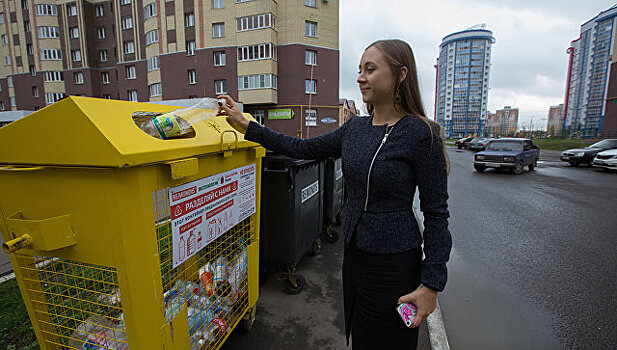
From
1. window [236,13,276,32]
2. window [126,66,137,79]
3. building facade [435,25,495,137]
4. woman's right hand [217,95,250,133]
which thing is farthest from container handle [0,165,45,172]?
building facade [435,25,495,137]

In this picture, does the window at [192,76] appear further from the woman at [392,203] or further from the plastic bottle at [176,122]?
the woman at [392,203]

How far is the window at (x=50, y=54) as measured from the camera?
124 ft

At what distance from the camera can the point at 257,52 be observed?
1059 inches

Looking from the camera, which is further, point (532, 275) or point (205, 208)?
point (532, 275)

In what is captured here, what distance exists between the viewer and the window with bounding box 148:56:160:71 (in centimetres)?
3072

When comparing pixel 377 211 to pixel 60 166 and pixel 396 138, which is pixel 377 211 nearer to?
pixel 396 138

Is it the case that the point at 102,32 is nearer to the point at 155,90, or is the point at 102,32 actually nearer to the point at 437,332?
the point at 155,90

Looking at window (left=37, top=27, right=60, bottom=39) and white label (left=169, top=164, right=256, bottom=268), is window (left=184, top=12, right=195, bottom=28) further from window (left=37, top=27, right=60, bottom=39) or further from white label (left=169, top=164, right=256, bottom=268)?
white label (left=169, top=164, right=256, bottom=268)

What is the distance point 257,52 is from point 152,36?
478 inches

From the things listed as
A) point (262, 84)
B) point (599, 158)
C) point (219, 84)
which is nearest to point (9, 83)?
point (219, 84)

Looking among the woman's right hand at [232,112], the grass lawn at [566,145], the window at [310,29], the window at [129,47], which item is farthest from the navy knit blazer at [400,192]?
the window at [129,47]

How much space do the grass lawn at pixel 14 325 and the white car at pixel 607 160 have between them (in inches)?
754

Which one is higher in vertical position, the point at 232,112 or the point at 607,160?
the point at 232,112

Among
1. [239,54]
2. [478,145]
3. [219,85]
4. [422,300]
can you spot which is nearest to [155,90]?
[219,85]
